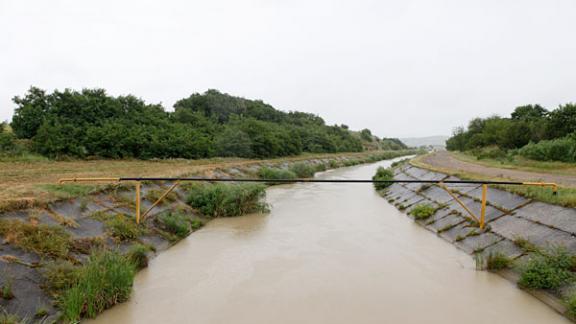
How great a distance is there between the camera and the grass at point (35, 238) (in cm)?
648

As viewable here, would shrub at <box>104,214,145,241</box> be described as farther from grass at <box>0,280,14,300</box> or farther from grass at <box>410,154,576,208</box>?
grass at <box>410,154,576,208</box>

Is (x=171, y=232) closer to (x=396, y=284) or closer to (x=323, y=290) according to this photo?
(x=323, y=290)

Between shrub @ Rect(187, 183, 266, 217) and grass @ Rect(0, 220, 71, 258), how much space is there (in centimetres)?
666

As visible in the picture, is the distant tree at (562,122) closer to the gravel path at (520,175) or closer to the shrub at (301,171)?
the gravel path at (520,175)

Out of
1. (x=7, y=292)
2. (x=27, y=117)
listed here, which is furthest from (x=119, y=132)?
(x=7, y=292)

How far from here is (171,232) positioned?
10.9 m

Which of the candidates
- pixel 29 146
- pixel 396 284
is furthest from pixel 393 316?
pixel 29 146

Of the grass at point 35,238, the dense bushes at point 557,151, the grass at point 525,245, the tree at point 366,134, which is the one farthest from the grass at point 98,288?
the tree at point 366,134

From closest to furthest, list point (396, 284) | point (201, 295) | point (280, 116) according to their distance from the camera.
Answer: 1. point (201, 295)
2. point (396, 284)
3. point (280, 116)

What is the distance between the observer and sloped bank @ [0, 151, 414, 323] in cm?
A: 561

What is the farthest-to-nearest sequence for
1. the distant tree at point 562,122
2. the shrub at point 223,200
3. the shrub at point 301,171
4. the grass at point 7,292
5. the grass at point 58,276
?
the shrub at point 301,171 → the distant tree at point 562,122 → the shrub at point 223,200 → the grass at point 58,276 → the grass at point 7,292

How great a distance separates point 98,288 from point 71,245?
1.66 metres

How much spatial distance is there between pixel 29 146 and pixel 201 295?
2347cm

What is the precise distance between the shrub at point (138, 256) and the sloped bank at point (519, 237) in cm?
809
